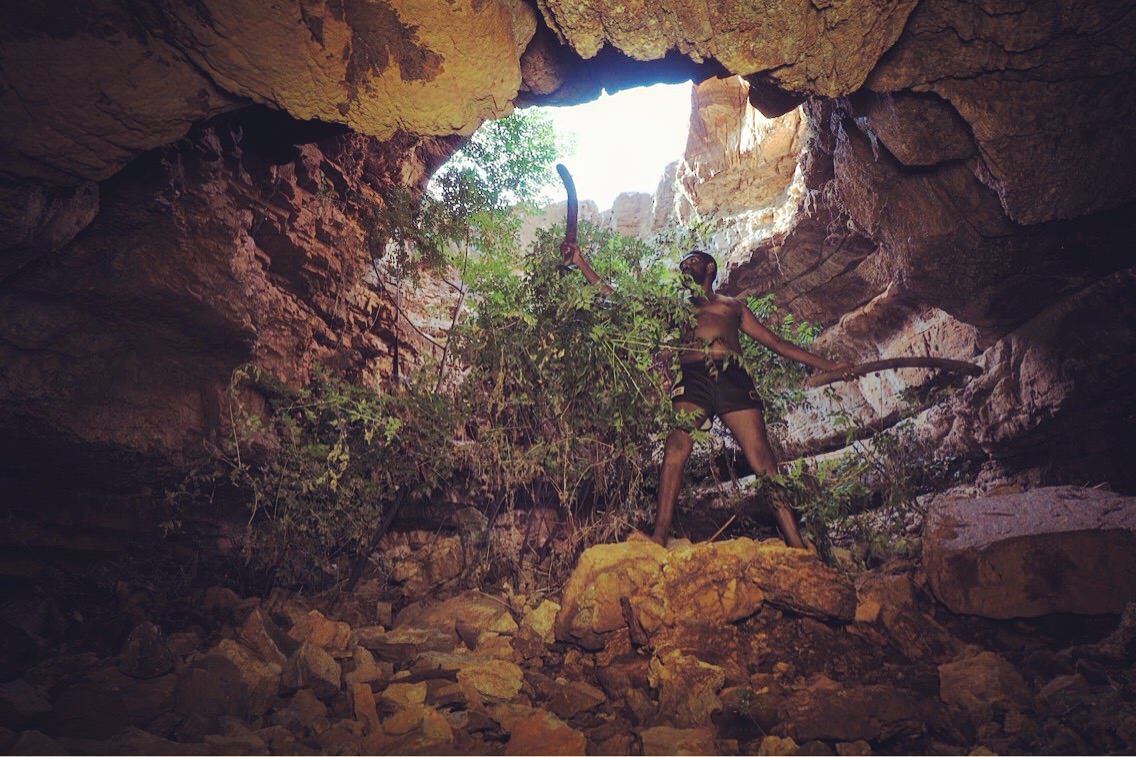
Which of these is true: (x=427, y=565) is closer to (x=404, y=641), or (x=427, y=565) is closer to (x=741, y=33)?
(x=404, y=641)

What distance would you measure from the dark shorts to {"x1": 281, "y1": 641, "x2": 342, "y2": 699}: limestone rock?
8.38ft

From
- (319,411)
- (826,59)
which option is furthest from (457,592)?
(826,59)

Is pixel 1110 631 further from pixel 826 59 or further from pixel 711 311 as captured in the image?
pixel 826 59

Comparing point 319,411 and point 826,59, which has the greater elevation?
point 826,59

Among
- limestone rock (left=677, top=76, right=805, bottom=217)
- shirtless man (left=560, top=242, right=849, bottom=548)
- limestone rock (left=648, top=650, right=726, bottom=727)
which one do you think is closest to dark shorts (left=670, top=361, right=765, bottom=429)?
shirtless man (left=560, top=242, right=849, bottom=548)

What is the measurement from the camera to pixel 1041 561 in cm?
271

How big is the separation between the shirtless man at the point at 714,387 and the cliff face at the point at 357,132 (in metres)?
1.39

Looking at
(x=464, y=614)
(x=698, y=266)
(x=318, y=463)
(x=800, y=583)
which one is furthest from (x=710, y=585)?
(x=318, y=463)

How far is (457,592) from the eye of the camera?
4078mm

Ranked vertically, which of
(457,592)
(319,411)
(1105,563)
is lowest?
(457,592)

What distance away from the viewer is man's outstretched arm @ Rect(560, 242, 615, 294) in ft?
12.1

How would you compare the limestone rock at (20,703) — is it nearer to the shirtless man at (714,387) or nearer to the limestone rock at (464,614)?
the limestone rock at (464,614)

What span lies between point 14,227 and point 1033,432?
6833mm

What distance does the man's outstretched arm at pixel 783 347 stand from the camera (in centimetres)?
372
